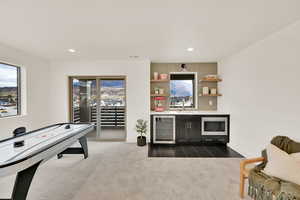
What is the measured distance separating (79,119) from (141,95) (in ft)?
6.95

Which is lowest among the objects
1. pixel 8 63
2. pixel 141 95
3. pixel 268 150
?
pixel 268 150

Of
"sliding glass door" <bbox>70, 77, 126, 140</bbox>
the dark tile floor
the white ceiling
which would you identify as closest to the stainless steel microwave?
the dark tile floor

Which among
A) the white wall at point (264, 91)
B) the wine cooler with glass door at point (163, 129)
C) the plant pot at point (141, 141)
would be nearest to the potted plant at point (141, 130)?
the plant pot at point (141, 141)

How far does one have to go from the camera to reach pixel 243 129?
134 inches

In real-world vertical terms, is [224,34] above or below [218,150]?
above

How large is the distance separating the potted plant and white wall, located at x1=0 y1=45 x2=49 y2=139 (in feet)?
8.80

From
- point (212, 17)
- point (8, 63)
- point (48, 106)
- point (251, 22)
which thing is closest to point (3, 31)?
point (8, 63)

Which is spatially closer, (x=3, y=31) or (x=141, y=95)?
(x=3, y=31)

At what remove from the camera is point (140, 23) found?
7.26 feet

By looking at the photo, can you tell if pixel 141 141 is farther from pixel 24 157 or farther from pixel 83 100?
pixel 24 157

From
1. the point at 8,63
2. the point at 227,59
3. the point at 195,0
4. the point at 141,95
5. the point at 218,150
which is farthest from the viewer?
the point at 141,95

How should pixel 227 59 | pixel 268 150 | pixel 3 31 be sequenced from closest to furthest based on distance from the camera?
pixel 268 150, pixel 3 31, pixel 227 59

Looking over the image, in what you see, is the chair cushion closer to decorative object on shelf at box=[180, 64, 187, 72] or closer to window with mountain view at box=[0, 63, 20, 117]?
decorative object on shelf at box=[180, 64, 187, 72]

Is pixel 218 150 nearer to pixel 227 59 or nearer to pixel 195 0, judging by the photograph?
pixel 227 59
